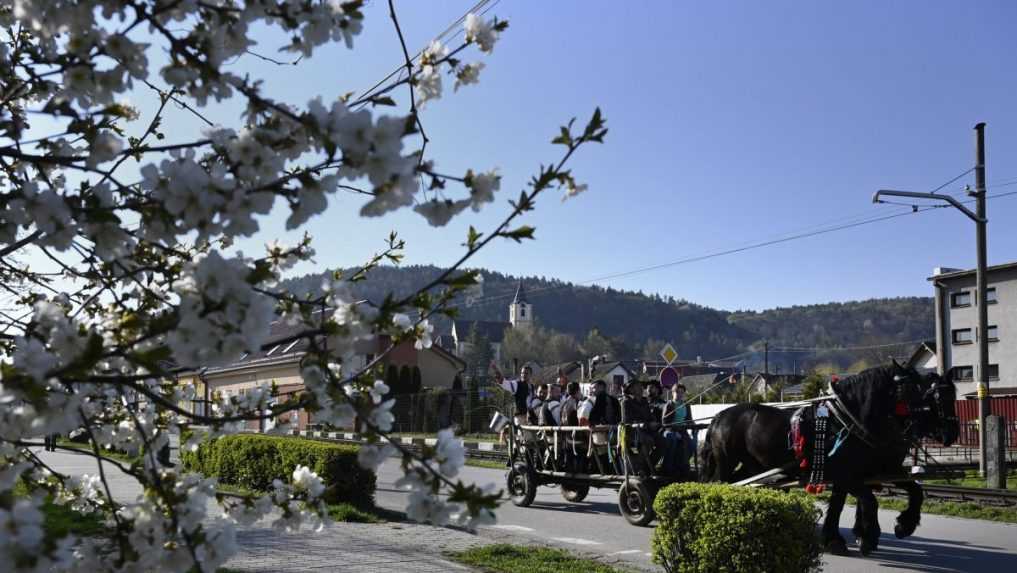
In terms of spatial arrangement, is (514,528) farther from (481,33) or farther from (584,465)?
(481,33)

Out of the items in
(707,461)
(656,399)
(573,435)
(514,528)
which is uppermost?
(656,399)

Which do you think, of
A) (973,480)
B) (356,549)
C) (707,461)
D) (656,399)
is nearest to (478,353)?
(973,480)

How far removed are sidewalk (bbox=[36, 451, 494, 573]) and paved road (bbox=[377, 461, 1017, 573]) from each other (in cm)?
87

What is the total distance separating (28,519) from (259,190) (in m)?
1.06

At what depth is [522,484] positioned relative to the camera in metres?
14.5

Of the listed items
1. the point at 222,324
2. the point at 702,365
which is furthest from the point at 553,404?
the point at 702,365

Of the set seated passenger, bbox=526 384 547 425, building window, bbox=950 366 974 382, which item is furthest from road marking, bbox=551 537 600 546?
building window, bbox=950 366 974 382

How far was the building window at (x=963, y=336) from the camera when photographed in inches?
1963

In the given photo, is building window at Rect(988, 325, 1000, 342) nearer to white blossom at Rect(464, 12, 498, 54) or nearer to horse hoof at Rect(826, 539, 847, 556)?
horse hoof at Rect(826, 539, 847, 556)

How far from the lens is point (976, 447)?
33.3m

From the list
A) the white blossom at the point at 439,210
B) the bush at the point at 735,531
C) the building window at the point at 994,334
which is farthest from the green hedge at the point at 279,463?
the building window at the point at 994,334

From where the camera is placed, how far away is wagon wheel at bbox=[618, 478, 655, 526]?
38.5 feet

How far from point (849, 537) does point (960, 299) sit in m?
44.1

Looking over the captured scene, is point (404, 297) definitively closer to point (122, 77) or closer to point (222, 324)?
point (222, 324)
